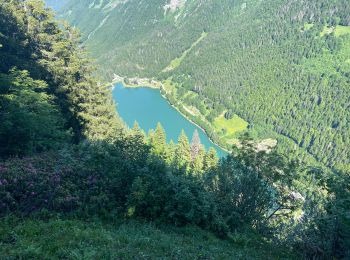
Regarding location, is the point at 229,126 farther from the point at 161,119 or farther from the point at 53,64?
the point at 53,64

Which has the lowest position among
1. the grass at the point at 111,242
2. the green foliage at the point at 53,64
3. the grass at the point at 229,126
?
the grass at the point at 111,242

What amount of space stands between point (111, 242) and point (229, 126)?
585 ft

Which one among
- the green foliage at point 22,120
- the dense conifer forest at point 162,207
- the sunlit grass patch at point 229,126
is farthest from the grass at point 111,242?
the sunlit grass patch at point 229,126

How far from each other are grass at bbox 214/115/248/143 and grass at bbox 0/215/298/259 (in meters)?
157

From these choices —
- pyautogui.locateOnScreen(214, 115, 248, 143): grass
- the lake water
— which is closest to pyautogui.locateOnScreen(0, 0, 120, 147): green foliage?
the lake water

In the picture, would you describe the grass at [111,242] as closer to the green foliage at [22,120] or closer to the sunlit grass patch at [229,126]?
the green foliage at [22,120]

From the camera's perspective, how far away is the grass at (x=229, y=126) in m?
175

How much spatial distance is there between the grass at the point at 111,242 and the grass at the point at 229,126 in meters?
157

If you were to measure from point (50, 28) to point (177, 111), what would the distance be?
15299cm

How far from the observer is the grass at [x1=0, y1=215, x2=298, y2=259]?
29.5 feet

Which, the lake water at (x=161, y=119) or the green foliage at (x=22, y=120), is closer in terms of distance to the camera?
the green foliage at (x=22, y=120)

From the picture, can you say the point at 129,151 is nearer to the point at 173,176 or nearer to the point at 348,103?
the point at 173,176

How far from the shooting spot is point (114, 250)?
951 cm

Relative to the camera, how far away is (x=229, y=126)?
7308 inches
